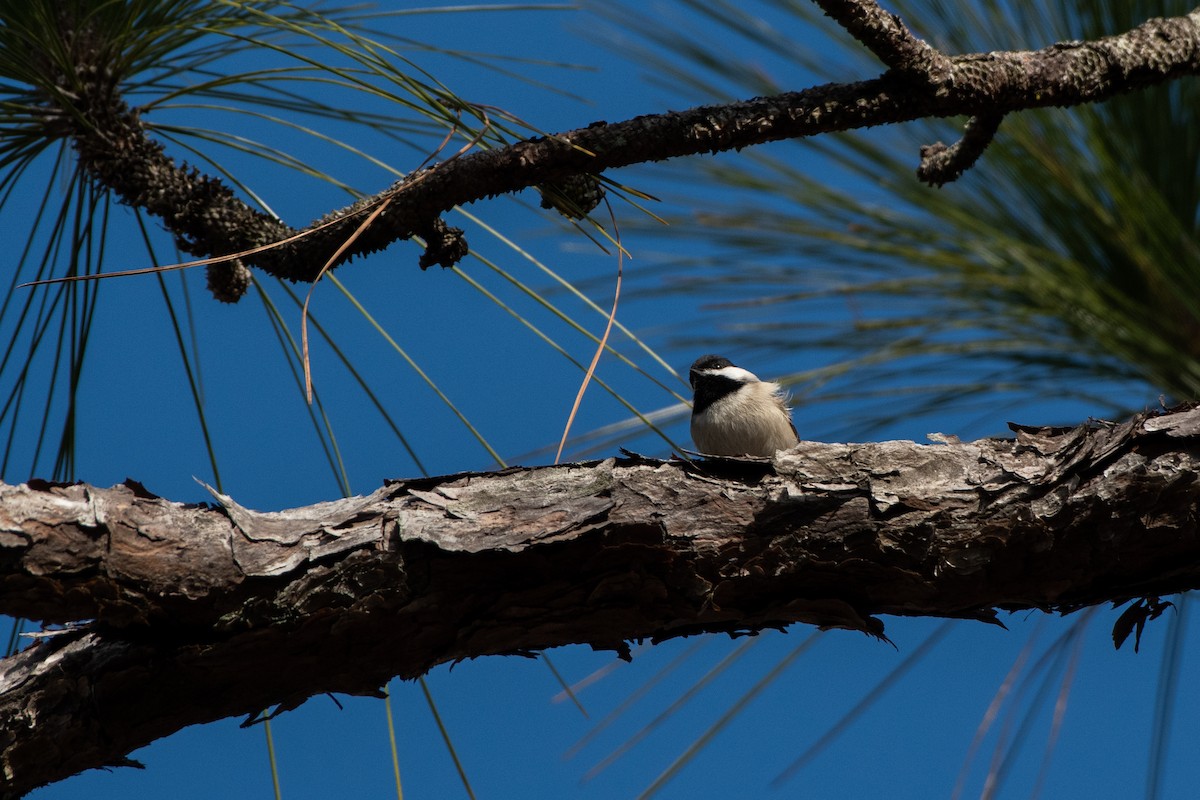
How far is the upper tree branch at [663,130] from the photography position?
1.43 metres

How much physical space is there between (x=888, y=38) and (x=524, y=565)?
0.83 meters

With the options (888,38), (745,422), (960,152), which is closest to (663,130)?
(888,38)

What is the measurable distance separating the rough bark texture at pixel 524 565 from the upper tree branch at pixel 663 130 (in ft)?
1.19

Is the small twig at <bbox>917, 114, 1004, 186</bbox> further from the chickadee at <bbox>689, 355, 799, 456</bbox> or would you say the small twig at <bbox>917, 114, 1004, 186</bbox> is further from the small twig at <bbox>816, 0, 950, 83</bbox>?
the chickadee at <bbox>689, 355, 799, 456</bbox>

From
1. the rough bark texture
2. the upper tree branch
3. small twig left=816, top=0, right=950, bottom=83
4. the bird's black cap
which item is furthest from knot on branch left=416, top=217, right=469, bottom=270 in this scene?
the bird's black cap

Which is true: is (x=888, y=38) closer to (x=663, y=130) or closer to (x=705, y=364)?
(x=663, y=130)

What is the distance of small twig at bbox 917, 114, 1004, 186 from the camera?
1683 millimetres

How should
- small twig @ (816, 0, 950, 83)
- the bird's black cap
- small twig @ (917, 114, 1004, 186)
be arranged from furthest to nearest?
→ the bird's black cap → small twig @ (917, 114, 1004, 186) → small twig @ (816, 0, 950, 83)

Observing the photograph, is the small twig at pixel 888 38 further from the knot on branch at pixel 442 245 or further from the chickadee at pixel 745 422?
the chickadee at pixel 745 422

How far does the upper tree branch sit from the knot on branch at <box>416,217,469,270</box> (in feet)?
0.10

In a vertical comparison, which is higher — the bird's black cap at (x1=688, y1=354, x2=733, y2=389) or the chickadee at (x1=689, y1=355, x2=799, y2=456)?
the bird's black cap at (x1=688, y1=354, x2=733, y2=389)

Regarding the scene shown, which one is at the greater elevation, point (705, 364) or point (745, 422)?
point (705, 364)

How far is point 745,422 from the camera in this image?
257 cm

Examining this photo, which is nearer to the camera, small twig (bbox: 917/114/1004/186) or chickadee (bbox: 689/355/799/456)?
small twig (bbox: 917/114/1004/186)
